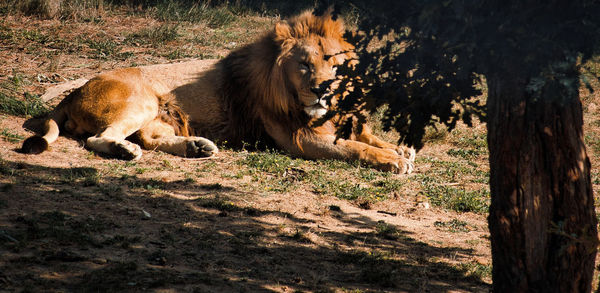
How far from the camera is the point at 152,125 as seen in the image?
713cm

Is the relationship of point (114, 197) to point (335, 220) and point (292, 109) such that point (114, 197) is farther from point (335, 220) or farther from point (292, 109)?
point (292, 109)

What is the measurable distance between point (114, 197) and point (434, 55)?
3.15 metres

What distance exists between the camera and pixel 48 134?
643 cm

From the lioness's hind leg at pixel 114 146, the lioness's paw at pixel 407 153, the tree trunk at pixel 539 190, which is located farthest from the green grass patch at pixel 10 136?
the tree trunk at pixel 539 190

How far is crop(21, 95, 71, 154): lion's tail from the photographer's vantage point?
19.3ft

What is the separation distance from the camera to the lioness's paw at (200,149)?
671 centimetres

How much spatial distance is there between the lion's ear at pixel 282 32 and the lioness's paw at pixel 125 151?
2218mm

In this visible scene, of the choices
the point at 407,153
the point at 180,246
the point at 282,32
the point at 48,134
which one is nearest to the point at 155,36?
the point at 282,32

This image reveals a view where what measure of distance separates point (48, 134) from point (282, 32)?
2.94m

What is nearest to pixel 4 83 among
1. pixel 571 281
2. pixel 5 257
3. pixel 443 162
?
pixel 5 257

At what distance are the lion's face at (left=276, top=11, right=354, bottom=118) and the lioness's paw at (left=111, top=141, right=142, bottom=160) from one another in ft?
6.49

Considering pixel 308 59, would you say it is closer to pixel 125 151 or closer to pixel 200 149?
pixel 200 149

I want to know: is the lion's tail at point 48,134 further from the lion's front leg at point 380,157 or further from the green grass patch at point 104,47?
the lion's front leg at point 380,157

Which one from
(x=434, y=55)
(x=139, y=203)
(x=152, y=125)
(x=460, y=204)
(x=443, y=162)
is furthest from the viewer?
(x=443, y=162)
